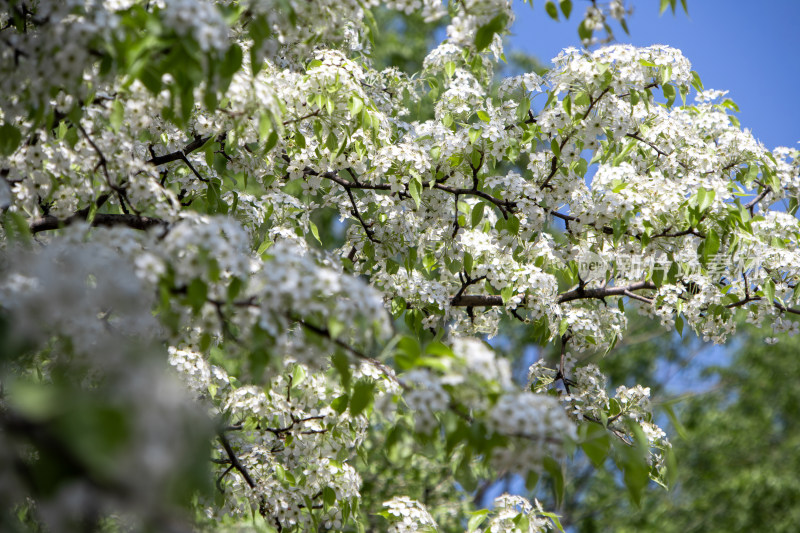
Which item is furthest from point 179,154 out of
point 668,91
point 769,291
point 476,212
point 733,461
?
point 733,461

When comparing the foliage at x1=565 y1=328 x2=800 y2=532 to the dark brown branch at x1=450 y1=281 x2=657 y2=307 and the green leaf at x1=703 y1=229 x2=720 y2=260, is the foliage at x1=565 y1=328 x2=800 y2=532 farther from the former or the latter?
the green leaf at x1=703 y1=229 x2=720 y2=260

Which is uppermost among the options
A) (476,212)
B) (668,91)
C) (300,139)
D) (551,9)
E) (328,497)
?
(668,91)

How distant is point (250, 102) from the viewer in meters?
2.68

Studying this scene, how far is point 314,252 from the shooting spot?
7.77ft

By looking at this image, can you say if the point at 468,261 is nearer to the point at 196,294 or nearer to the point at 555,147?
the point at 555,147

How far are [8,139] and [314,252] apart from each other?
101 centimetres

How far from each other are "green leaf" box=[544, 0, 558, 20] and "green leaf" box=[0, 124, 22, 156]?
1706mm

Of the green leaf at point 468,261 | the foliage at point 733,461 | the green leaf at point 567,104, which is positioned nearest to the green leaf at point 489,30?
the green leaf at point 567,104

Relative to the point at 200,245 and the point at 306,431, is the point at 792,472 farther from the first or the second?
the point at 200,245

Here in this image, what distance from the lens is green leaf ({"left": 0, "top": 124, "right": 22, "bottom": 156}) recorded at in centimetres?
235

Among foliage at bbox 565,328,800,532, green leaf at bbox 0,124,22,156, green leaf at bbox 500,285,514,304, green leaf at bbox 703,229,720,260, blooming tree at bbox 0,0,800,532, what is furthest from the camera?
foliage at bbox 565,328,800,532

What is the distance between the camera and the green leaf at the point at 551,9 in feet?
8.04

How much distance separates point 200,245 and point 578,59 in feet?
7.82

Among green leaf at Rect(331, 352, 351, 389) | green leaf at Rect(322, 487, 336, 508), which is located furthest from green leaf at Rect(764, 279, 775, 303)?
green leaf at Rect(331, 352, 351, 389)
